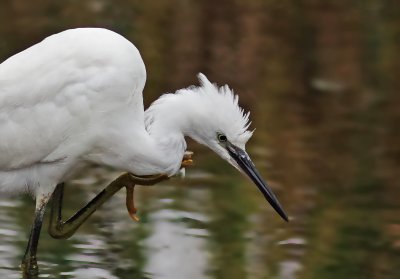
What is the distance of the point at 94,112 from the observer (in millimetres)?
7449

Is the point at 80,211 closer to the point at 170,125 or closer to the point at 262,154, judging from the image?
the point at 170,125

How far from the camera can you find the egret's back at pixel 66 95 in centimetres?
740

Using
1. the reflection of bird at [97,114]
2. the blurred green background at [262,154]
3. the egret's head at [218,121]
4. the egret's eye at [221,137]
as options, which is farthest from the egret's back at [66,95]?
the blurred green background at [262,154]

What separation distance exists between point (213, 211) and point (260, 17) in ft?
18.5

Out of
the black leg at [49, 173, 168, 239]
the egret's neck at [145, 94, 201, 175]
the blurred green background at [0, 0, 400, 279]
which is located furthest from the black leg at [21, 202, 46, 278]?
the egret's neck at [145, 94, 201, 175]

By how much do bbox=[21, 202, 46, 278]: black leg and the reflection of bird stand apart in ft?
0.74

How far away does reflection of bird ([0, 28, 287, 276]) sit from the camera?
740 centimetres

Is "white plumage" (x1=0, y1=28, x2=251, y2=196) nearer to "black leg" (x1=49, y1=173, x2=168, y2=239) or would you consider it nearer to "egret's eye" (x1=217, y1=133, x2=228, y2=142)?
"egret's eye" (x1=217, y1=133, x2=228, y2=142)

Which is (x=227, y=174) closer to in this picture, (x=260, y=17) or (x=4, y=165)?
(x=4, y=165)

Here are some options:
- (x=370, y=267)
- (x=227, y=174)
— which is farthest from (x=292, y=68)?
(x=370, y=267)

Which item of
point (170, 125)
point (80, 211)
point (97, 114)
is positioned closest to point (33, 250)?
point (80, 211)

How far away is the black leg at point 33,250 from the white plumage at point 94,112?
0.86 feet

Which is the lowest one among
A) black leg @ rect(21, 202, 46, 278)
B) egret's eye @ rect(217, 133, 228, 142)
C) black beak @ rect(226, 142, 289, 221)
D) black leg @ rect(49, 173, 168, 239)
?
black leg @ rect(21, 202, 46, 278)

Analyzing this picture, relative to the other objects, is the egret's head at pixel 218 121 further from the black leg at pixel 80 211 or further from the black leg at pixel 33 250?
the black leg at pixel 33 250
